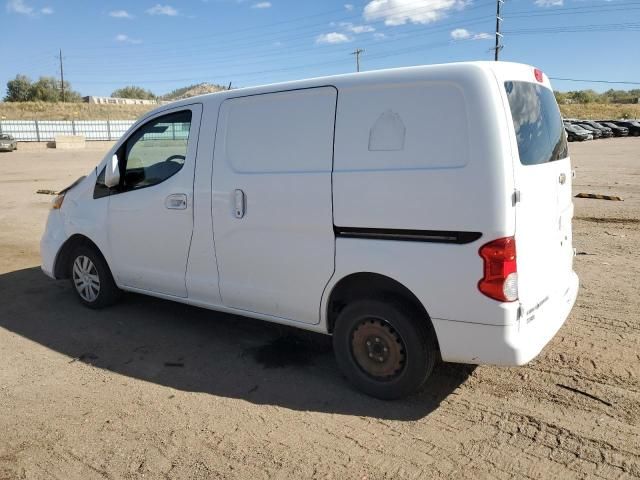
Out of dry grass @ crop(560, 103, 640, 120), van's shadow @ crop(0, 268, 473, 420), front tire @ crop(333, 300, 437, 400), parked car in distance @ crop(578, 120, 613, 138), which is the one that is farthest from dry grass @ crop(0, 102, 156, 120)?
front tire @ crop(333, 300, 437, 400)

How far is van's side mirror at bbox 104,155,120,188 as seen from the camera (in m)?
5.05

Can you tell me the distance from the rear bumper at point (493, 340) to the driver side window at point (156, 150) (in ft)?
8.58

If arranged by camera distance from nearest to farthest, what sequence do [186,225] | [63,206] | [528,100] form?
[528,100] → [186,225] → [63,206]

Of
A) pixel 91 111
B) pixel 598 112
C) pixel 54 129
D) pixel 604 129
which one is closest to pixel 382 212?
pixel 604 129

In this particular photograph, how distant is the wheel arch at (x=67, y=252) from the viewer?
5609 millimetres

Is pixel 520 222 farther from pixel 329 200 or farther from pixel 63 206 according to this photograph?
pixel 63 206

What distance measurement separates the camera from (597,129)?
49.2 meters

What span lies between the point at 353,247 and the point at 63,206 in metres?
3.65

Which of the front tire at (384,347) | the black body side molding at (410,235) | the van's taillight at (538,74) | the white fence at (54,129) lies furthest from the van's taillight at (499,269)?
the white fence at (54,129)

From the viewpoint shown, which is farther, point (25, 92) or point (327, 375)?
point (25, 92)

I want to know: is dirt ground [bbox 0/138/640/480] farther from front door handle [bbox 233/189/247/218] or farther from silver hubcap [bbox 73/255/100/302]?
front door handle [bbox 233/189/247/218]

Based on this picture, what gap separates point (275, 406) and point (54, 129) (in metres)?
54.9

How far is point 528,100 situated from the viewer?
3.45 m

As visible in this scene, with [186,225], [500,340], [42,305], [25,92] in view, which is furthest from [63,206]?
[25,92]
